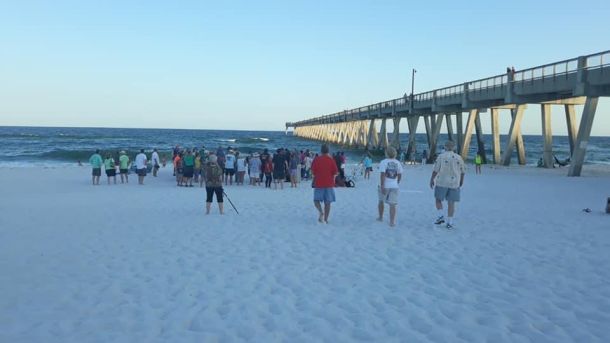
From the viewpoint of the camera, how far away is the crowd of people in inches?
341

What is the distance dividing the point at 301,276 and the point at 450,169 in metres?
3.85

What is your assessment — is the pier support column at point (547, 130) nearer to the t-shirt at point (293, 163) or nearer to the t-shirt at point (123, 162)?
the t-shirt at point (293, 163)

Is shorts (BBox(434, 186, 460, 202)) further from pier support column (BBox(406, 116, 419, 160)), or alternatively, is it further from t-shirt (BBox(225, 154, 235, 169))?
pier support column (BBox(406, 116, 419, 160))

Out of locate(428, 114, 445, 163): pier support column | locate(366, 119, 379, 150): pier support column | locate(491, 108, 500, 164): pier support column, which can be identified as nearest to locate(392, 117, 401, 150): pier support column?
locate(428, 114, 445, 163): pier support column

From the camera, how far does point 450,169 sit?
8570mm

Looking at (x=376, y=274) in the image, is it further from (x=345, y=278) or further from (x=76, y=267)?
(x=76, y=267)

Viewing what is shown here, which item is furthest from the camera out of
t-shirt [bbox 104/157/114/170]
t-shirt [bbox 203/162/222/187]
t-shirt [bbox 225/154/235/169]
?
t-shirt [bbox 104/157/114/170]

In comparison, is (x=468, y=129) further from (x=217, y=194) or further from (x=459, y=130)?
(x=217, y=194)

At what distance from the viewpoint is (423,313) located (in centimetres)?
464

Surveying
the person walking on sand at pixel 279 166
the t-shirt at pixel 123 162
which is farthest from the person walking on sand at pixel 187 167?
the person walking on sand at pixel 279 166

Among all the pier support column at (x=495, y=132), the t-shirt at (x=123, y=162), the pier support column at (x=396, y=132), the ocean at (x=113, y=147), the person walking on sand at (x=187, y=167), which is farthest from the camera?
the pier support column at (x=396, y=132)

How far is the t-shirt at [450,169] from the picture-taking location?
853 centimetres

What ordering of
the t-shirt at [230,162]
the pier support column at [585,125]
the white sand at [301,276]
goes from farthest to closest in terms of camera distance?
1. the pier support column at [585,125]
2. the t-shirt at [230,162]
3. the white sand at [301,276]

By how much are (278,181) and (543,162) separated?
17.0 meters
